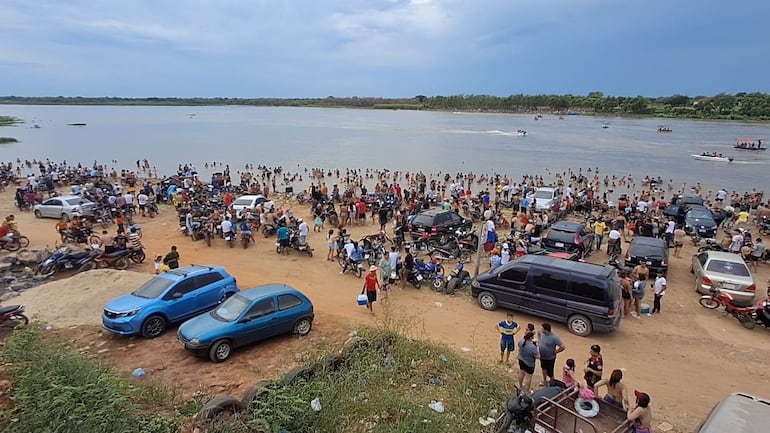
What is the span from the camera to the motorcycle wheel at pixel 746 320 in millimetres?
12086

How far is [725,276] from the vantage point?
13.7 meters

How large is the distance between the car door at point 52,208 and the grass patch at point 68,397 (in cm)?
1718

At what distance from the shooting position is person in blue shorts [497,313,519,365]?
9125mm

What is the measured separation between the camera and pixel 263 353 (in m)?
9.57

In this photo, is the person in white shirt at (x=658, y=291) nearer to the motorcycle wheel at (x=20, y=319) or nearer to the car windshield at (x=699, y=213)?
the car windshield at (x=699, y=213)

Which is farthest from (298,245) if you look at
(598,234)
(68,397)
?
(598,234)

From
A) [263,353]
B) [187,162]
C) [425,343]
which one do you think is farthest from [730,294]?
[187,162]

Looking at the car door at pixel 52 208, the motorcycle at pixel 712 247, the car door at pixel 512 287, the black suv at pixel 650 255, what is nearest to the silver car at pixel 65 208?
the car door at pixel 52 208

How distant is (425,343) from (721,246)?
14926 mm

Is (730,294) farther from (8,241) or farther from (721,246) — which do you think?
(8,241)

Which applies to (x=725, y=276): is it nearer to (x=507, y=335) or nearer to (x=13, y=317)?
(x=507, y=335)

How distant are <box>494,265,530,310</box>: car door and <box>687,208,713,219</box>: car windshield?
14185 millimetres

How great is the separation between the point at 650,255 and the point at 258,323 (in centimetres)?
1296

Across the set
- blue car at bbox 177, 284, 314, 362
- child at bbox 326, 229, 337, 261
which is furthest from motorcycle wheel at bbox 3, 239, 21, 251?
blue car at bbox 177, 284, 314, 362
